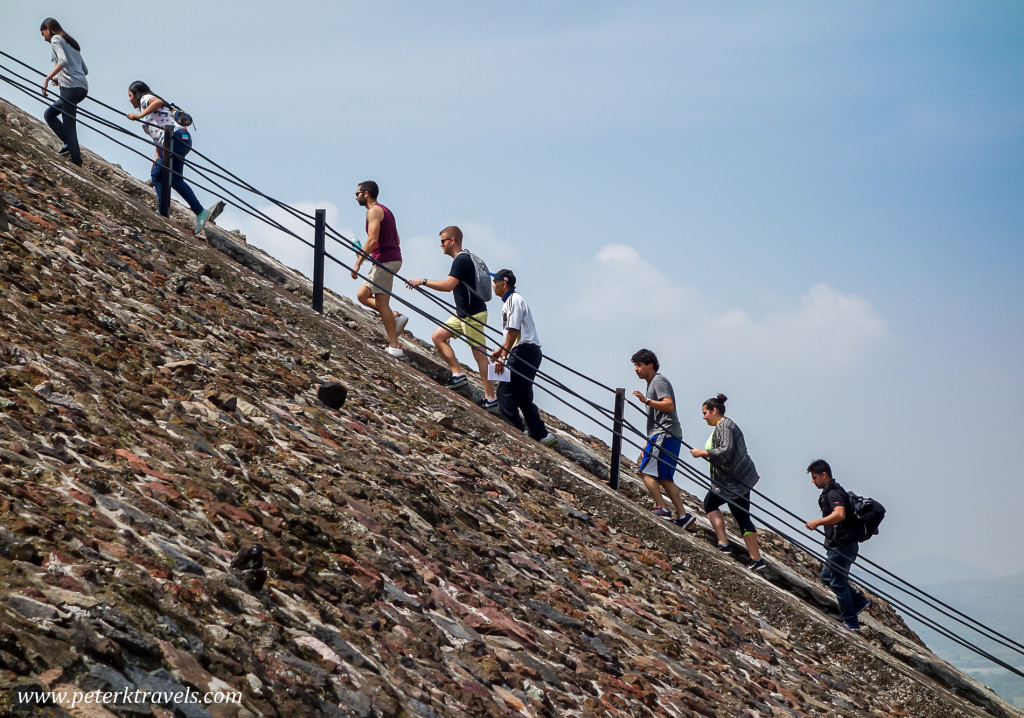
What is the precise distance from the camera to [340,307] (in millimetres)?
12070

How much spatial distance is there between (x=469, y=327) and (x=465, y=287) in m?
0.50

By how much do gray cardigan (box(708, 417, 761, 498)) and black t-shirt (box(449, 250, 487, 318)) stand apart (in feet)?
10.3

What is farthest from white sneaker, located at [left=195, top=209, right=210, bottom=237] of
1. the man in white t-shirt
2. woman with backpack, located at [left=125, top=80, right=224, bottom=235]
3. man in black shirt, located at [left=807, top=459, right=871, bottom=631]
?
man in black shirt, located at [left=807, top=459, right=871, bottom=631]

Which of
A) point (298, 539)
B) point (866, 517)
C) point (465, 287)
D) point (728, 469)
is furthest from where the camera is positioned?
point (465, 287)

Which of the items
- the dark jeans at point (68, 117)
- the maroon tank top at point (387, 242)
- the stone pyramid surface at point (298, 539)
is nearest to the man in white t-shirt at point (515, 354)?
Result: the stone pyramid surface at point (298, 539)

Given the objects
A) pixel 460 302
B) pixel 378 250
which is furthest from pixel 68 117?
pixel 460 302

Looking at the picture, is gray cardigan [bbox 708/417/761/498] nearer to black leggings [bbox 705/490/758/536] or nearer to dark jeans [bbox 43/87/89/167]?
black leggings [bbox 705/490/758/536]

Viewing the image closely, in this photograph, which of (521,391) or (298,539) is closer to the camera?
(298,539)

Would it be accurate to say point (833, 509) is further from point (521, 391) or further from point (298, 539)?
point (298, 539)

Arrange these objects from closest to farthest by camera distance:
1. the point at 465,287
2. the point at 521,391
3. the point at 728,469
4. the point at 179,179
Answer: the point at 728,469 → the point at 465,287 → the point at 521,391 → the point at 179,179

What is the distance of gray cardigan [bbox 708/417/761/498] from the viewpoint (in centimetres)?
1009

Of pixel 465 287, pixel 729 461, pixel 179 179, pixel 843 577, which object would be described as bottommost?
pixel 843 577

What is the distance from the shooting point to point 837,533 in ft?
31.9

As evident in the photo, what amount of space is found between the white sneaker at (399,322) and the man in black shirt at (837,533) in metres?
5.14
